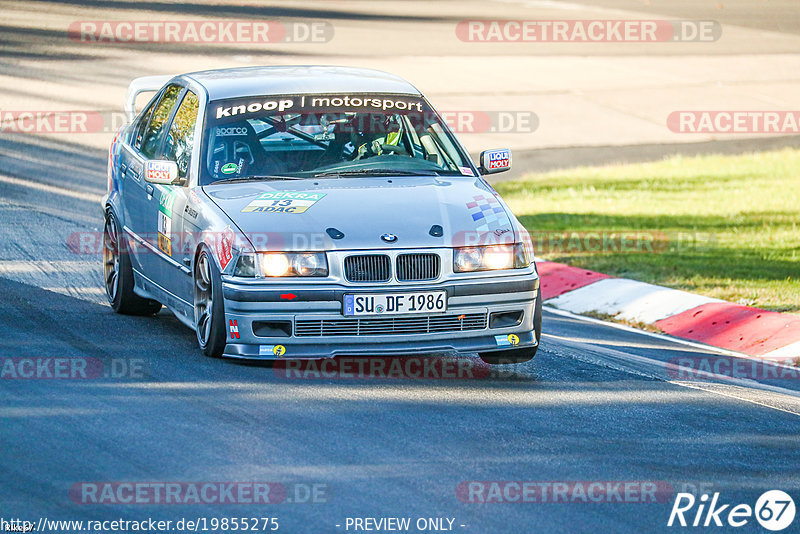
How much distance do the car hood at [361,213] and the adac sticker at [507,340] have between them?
562 millimetres

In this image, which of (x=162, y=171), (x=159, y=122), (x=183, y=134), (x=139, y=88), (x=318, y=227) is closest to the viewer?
(x=318, y=227)

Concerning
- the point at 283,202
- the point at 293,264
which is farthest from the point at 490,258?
the point at 283,202

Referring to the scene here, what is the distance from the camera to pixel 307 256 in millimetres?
7570

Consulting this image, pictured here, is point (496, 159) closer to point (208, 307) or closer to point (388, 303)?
point (388, 303)

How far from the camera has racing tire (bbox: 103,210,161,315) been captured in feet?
31.3

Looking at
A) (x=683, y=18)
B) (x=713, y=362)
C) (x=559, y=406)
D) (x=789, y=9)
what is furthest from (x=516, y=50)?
(x=559, y=406)

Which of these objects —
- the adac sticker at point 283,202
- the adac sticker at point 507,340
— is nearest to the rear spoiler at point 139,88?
the adac sticker at point 283,202

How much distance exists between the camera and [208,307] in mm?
7965

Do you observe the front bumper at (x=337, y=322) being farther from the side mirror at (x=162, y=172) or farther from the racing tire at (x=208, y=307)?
the side mirror at (x=162, y=172)

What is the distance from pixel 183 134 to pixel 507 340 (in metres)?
2.68

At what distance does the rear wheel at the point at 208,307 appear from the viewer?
7770 mm

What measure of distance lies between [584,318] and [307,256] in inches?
167

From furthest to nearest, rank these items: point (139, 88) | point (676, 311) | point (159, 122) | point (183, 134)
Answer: point (676, 311) < point (139, 88) < point (159, 122) < point (183, 134)

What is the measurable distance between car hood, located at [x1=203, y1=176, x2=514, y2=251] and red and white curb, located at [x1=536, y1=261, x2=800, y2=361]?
9.13 feet
